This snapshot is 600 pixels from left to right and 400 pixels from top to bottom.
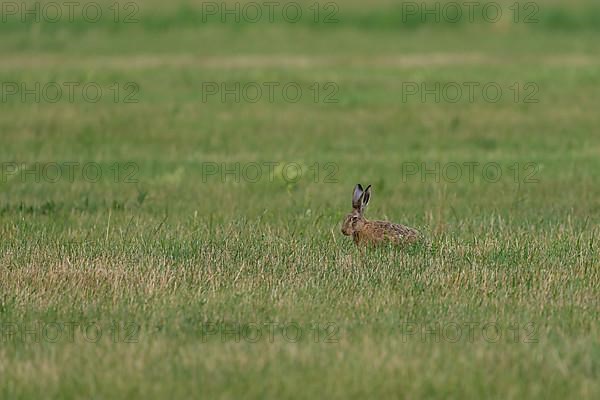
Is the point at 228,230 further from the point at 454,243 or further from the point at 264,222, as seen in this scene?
the point at 454,243

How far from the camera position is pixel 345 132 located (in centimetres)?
2022

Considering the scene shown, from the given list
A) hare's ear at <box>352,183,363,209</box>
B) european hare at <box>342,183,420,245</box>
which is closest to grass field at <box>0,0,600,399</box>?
european hare at <box>342,183,420,245</box>

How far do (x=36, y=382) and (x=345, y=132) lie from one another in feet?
44.5

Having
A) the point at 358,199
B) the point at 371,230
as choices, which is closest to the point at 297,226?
the point at 358,199

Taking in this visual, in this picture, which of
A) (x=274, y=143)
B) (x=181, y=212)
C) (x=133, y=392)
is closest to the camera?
(x=133, y=392)

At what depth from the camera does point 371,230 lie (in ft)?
36.0

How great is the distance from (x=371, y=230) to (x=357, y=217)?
346 mm

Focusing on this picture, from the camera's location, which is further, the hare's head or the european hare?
the hare's head

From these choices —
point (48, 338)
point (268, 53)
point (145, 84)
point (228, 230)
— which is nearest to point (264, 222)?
point (228, 230)

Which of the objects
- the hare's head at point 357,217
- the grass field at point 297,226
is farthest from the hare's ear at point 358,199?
the grass field at point 297,226

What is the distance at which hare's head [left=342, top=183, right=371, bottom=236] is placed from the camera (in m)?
11.1

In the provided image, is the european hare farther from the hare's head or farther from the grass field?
the grass field

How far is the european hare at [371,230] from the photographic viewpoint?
10.8m

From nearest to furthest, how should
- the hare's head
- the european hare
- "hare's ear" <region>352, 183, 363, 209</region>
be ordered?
the european hare < the hare's head < "hare's ear" <region>352, 183, 363, 209</region>
